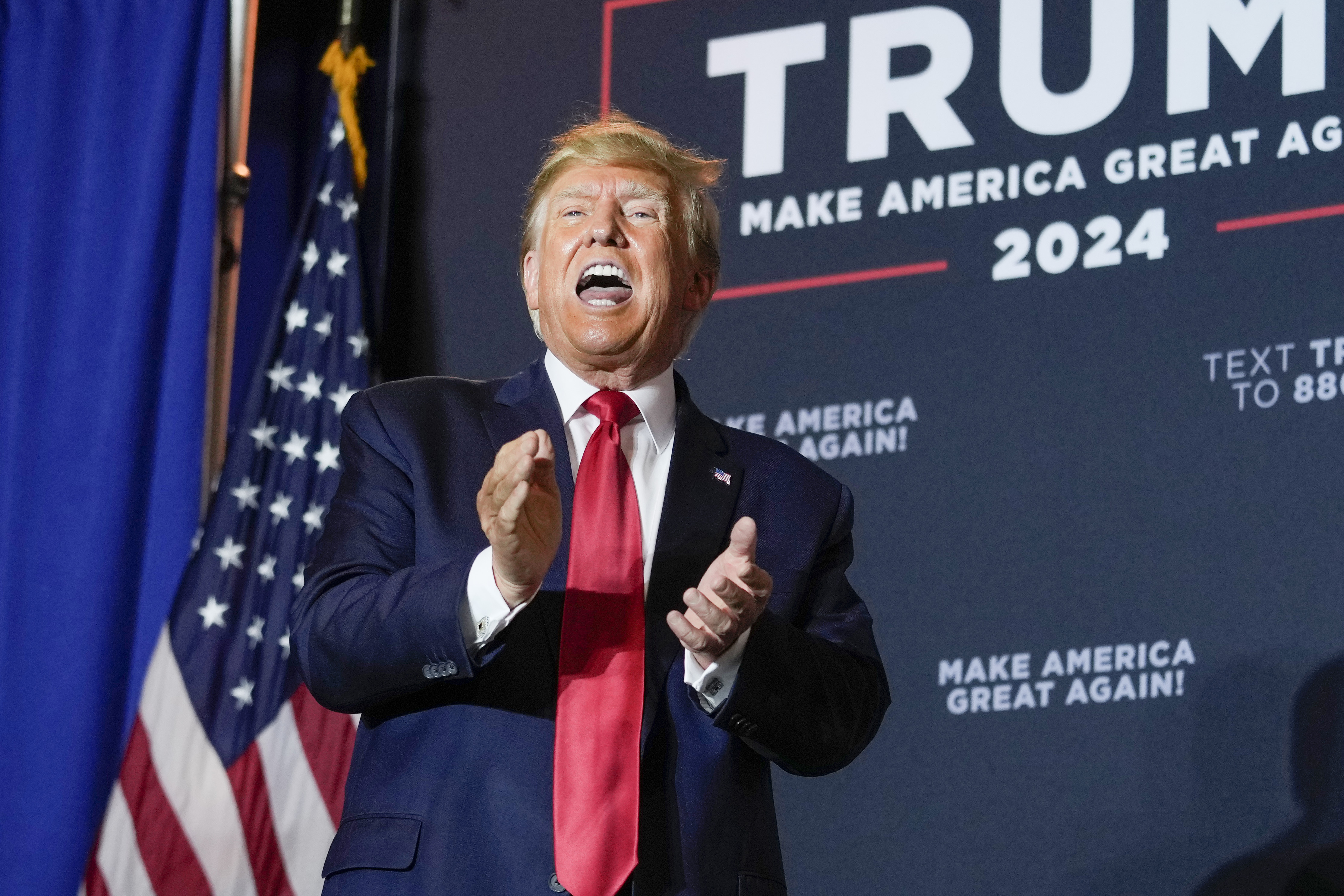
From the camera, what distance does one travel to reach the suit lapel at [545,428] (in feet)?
6.46

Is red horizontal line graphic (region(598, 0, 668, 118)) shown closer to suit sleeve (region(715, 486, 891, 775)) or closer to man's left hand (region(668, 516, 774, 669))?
suit sleeve (region(715, 486, 891, 775))

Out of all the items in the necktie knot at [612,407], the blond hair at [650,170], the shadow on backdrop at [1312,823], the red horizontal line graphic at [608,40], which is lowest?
the shadow on backdrop at [1312,823]

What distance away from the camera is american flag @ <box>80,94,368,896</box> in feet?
12.4

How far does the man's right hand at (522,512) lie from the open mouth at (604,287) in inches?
18.3

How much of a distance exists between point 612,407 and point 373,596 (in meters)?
0.40

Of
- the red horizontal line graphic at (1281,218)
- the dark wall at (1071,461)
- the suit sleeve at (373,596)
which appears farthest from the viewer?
the red horizontal line graphic at (1281,218)

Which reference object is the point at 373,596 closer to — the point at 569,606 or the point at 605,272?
the point at 569,606

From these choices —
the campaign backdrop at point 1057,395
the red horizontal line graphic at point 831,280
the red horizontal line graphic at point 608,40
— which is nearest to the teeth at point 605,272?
the campaign backdrop at point 1057,395

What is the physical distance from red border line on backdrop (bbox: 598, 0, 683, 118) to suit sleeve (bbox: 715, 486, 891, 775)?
2.31 metres

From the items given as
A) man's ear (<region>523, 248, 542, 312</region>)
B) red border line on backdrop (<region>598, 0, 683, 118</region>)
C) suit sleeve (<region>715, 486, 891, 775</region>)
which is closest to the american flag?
red border line on backdrop (<region>598, 0, 683, 118</region>)

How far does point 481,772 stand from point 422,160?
289 cm

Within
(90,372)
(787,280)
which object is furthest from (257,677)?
(787,280)

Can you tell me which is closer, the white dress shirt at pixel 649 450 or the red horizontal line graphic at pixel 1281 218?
the white dress shirt at pixel 649 450

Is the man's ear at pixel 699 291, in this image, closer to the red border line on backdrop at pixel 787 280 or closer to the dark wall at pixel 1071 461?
the dark wall at pixel 1071 461
